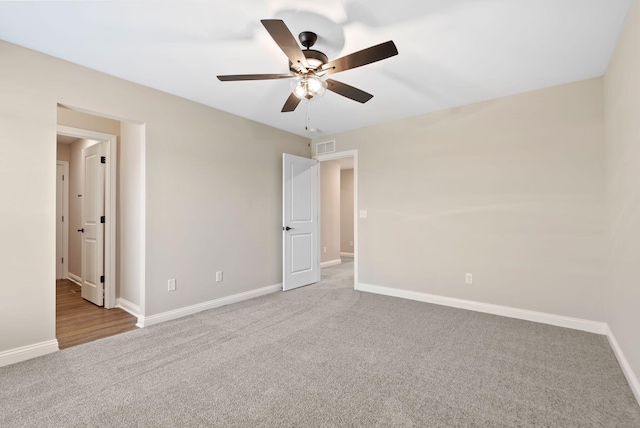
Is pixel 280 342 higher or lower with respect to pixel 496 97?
lower

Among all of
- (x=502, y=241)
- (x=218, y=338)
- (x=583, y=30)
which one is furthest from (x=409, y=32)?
(x=218, y=338)

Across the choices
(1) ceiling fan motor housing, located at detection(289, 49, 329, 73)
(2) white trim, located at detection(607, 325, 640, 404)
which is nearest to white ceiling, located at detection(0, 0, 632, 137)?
(1) ceiling fan motor housing, located at detection(289, 49, 329, 73)

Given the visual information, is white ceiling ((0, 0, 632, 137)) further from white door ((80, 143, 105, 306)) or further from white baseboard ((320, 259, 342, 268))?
white baseboard ((320, 259, 342, 268))

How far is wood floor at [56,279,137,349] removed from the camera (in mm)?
2846

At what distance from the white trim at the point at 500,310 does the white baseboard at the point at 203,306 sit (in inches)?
60.6

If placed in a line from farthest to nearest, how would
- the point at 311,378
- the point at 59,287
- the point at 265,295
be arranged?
1. the point at 59,287
2. the point at 265,295
3. the point at 311,378

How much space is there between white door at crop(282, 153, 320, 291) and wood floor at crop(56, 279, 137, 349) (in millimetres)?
2064

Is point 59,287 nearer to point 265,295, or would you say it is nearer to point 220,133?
point 265,295

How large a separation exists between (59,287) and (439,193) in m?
6.00

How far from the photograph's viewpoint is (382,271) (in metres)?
4.39

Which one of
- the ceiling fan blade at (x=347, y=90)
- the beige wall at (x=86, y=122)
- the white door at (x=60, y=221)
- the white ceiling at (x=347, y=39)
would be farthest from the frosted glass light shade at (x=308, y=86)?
the white door at (x=60, y=221)

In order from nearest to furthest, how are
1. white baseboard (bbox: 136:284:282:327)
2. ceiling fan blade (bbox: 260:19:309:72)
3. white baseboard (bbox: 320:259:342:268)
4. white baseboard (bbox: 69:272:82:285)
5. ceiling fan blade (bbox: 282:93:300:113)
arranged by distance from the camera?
1. ceiling fan blade (bbox: 260:19:309:72)
2. ceiling fan blade (bbox: 282:93:300:113)
3. white baseboard (bbox: 136:284:282:327)
4. white baseboard (bbox: 69:272:82:285)
5. white baseboard (bbox: 320:259:342:268)

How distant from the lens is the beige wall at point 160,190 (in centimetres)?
237

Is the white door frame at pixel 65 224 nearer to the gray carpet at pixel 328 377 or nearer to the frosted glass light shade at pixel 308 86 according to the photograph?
the gray carpet at pixel 328 377
